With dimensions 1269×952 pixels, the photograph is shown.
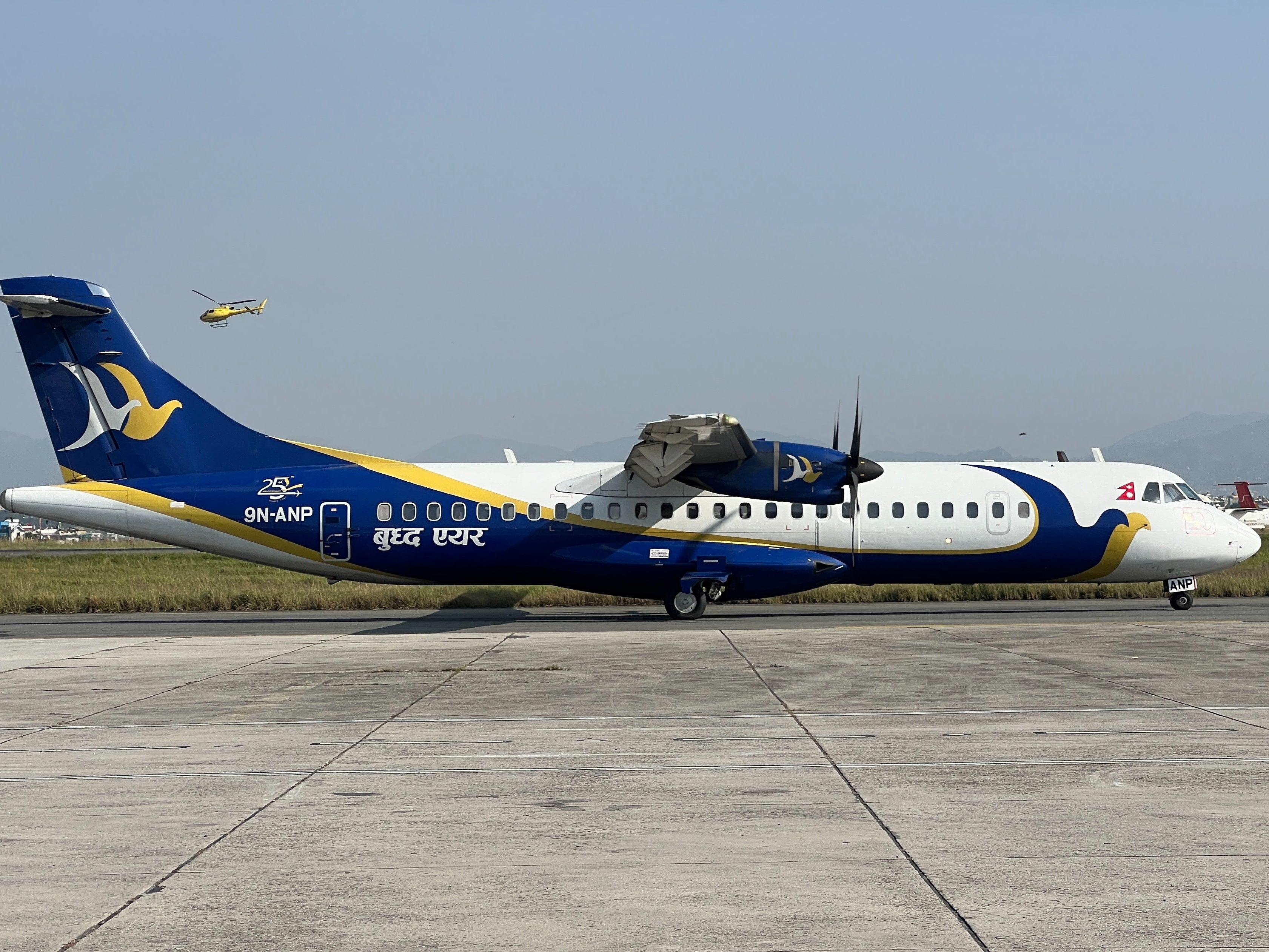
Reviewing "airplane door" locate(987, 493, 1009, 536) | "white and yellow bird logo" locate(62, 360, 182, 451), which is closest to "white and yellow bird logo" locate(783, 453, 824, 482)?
"airplane door" locate(987, 493, 1009, 536)

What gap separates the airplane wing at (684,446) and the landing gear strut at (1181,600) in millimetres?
10202

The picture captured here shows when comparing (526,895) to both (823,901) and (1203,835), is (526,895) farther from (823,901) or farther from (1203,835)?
(1203,835)

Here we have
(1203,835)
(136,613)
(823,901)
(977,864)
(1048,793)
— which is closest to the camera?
(823,901)

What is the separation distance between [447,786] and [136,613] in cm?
2318

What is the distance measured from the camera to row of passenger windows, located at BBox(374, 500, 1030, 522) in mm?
24359

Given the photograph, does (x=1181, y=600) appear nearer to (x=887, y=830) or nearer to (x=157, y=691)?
(x=887, y=830)

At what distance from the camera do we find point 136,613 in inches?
1121

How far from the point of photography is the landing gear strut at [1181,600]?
2469 centimetres

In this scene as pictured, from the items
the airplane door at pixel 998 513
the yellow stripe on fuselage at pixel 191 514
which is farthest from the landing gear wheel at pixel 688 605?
the yellow stripe on fuselage at pixel 191 514

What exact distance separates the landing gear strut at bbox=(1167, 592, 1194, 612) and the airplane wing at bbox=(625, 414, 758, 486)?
33.5 feet

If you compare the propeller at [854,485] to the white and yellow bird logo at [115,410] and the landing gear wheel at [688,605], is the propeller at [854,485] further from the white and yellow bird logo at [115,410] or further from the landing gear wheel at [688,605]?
the white and yellow bird logo at [115,410]

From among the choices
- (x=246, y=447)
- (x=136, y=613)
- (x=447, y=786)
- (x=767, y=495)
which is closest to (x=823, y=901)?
(x=447, y=786)

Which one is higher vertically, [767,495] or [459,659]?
[767,495]

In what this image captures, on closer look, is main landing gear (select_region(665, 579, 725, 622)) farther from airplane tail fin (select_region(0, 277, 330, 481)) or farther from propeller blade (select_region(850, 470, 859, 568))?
airplane tail fin (select_region(0, 277, 330, 481))
